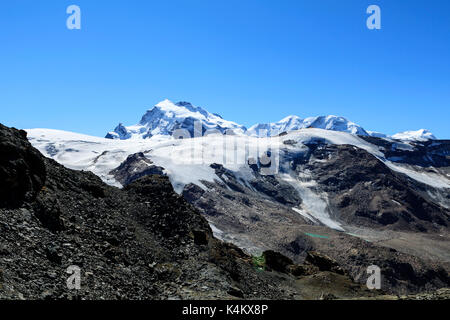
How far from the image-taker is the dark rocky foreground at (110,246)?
21.5m

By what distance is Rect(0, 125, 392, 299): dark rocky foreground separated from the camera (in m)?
21.5

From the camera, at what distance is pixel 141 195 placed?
135 ft

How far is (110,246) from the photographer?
1133 inches

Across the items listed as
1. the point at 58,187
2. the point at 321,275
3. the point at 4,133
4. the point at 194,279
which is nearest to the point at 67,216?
the point at 58,187

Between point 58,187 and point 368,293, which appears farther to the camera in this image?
point 368,293

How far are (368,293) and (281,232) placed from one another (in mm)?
141976

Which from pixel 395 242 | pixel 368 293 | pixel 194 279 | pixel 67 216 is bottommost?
Answer: pixel 395 242
